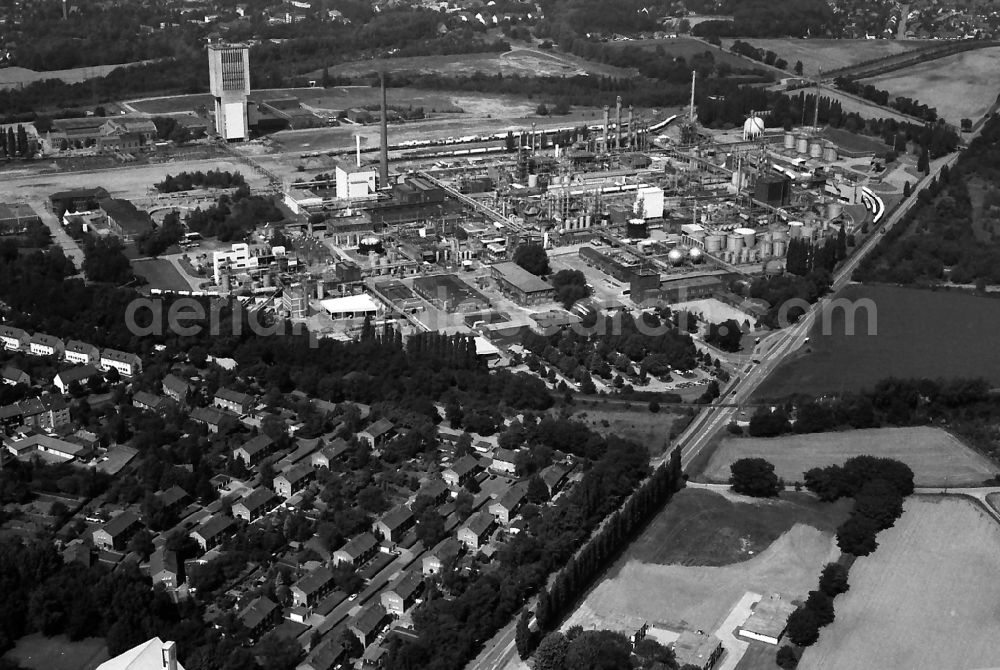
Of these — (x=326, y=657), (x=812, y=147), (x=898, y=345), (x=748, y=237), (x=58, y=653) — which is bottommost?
(x=58, y=653)

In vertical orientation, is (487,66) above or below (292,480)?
above

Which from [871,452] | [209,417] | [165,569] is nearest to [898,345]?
[871,452]

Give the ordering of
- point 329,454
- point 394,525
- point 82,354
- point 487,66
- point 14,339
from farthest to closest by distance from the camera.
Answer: point 487,66
point 14,339
point 82,354
point 329,454
point 394,525

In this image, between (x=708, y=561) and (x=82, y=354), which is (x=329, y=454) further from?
(x=82, y=354)

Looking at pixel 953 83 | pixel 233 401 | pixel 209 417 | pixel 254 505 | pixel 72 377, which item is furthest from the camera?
pixel 953 83

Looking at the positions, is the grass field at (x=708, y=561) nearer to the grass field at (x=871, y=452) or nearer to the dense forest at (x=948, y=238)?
the grass field at (x=871, y=452)

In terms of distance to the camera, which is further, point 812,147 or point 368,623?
point 812,147

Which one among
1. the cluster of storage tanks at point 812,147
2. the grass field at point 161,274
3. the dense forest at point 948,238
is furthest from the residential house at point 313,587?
the cluster of storage tanks at point 812,147

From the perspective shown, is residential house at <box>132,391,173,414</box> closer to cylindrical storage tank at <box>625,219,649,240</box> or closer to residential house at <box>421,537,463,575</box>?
residential house at <box>421,537,463,575</box>
